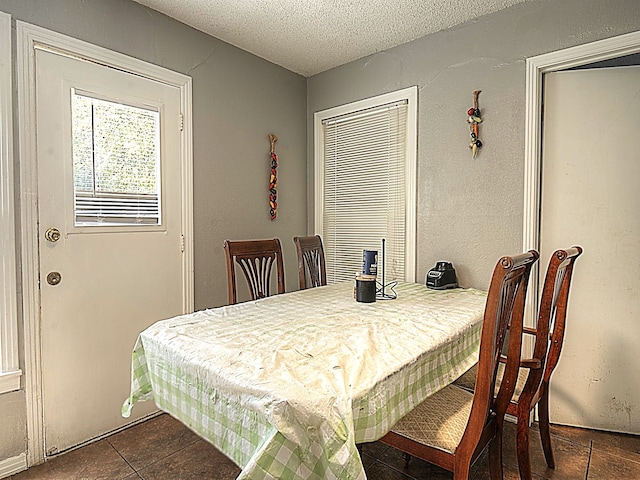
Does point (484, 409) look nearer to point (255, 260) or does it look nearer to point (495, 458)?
point (495, 458)

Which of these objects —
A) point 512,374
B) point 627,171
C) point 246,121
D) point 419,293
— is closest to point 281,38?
point 246,121

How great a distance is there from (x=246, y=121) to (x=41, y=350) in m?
1.92

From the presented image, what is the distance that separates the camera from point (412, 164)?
2.76 metres

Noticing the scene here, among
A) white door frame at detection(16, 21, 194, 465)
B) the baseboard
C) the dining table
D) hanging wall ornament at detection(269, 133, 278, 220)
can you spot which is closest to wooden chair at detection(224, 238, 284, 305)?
the dining table

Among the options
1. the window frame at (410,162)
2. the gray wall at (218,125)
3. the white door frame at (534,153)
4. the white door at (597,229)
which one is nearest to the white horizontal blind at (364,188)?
the window frame at (410,162)

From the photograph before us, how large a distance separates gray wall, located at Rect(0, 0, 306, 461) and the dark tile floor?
34cm

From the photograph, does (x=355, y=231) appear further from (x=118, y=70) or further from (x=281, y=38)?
(x=118, y=70)

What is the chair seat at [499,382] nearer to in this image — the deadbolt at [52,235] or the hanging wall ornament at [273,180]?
the hanging wall ornament at [273,180]

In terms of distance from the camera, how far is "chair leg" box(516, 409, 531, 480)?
1528 millimetres

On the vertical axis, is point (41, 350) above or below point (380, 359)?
below

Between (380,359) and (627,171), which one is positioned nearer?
(380,359)

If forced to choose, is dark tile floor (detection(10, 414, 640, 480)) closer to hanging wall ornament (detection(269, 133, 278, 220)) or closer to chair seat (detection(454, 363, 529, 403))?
chair seat (detection(454, 363, 529, 403))

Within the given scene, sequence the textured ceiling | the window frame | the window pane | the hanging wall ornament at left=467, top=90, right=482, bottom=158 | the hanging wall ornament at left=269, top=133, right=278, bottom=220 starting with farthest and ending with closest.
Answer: the hanging wall ornament at left=269, top=133, right=278, bottom=220, the window frame, the hanging wall ornament at left=467, top=90, right=482, bottom=158, the textured ceiling, the window pane

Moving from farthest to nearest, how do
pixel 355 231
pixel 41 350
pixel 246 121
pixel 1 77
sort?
pixel 355 231
pixel 246 121
pixel 41 350
pixel 1 77
